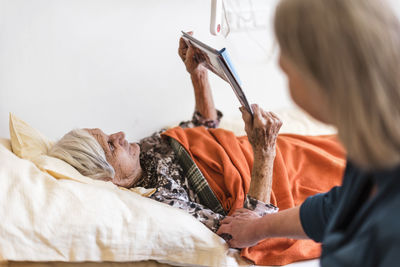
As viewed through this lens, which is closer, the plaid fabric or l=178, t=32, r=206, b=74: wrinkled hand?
the plaid fabric

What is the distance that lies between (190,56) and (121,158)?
1.78 feet

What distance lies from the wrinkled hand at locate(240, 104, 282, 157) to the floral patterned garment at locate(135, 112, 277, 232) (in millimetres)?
170

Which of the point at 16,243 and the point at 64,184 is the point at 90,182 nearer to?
the point at 64,184

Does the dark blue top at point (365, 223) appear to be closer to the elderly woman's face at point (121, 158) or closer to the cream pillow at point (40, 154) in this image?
the cream pillow at point (40, 154)

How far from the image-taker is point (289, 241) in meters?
1.37

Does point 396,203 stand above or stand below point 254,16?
below

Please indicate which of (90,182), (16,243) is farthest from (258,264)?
(16,243)

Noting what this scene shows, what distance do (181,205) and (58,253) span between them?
1.44 ft

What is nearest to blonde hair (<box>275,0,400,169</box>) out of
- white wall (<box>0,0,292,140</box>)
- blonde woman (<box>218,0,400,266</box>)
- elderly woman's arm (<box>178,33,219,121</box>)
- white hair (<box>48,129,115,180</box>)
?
blonde woman (<box>218,0,400,266</box>)

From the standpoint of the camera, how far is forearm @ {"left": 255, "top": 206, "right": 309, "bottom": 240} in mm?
1034

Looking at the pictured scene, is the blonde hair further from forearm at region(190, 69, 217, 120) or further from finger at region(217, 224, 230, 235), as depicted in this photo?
forearm at region(190, 69, 217, 120)

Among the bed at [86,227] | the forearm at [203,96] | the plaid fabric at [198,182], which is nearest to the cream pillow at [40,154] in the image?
the bed at [86,227]

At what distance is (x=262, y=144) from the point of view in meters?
1.38

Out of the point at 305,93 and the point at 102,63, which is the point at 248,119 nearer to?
the point at 305,93
